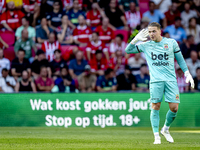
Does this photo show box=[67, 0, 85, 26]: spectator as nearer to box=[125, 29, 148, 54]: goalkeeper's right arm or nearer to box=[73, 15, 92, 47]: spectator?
box=[73, 15, 92, 47]: spectator

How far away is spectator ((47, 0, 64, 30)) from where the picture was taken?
16922mm

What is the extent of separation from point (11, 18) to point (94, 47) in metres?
4.21

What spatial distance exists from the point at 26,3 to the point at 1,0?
3.90 ft

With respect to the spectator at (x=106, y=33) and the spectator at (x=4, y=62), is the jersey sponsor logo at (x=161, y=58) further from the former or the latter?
the spectator at (x=4, y=62)

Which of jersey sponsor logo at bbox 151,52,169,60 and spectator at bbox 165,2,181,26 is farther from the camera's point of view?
spectator at bbox 165,2,181,26

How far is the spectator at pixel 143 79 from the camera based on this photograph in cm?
1502

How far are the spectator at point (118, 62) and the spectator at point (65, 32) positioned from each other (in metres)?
2.14

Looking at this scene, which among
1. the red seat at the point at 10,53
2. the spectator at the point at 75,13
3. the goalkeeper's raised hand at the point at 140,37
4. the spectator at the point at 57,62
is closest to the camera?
the goalkeeper's raised hand at the point at 140,37

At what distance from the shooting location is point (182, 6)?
17438 mm

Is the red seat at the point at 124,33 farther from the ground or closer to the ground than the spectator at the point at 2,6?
closer to the ground

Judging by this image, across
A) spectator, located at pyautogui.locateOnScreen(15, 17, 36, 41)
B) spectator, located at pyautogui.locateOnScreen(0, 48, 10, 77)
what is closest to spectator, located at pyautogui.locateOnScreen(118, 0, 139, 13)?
spectator, located at pyautogui.locateOnScreen(15, 17, 36, 41)

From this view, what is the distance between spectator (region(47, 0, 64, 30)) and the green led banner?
185 inches

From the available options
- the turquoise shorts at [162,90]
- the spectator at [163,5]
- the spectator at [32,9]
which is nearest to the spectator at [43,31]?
the spectator at [32,9]

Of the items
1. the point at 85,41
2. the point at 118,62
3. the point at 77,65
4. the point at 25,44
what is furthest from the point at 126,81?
the point at 25,44
